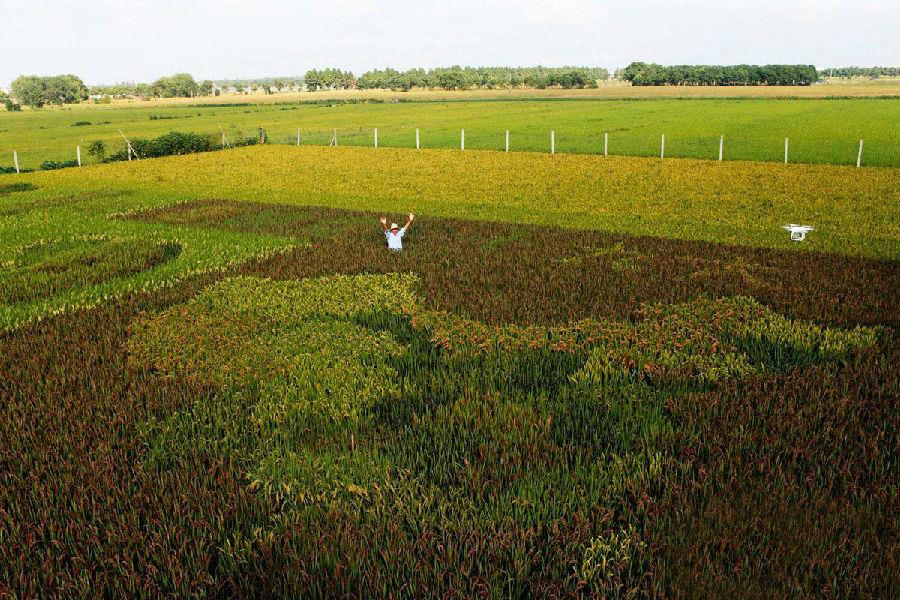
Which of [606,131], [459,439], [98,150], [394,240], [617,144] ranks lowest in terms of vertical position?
[459,439]

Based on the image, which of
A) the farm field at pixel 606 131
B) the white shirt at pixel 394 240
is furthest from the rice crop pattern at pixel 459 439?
the farm field at pixel 606 131

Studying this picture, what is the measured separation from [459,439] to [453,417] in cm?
49

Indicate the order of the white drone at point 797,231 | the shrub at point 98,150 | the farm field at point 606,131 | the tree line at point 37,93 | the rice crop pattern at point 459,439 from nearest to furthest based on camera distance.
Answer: the rice crop pattern at point 459,439
the white drone at point 797,231
the shrub at point 98,150
the farm field at point 606,131
the tree line at point 37,93

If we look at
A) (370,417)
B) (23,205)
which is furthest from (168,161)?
(370,417)

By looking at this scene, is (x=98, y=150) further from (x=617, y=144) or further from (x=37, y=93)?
(x=37, y=93)

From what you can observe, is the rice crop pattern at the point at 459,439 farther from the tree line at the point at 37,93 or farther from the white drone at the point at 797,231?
the tree line at the point at 37,93

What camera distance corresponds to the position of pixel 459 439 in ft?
23.4

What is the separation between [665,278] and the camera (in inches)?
533

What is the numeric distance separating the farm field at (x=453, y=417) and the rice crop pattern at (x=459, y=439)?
3 centimetres

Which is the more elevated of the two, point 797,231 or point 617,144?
point 617,144

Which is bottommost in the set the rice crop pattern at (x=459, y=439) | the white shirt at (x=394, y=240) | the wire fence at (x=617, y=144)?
the rice crop pattern at (x=459, y=439)

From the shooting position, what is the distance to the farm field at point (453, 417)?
516 centimetres

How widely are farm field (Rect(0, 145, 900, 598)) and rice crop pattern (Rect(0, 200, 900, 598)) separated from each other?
34 millimetres

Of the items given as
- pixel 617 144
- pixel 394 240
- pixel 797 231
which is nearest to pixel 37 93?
pixel 617 144
